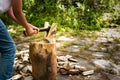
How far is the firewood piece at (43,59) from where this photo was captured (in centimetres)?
344

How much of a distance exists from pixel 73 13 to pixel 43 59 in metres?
3.56

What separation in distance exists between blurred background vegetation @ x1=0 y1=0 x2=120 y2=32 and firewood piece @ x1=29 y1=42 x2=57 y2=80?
2.88m

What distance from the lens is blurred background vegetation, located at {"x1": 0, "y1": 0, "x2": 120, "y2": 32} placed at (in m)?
6.63

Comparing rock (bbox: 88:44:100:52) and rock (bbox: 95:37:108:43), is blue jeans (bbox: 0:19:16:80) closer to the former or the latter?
rock (bbox: 88:44:100:52)

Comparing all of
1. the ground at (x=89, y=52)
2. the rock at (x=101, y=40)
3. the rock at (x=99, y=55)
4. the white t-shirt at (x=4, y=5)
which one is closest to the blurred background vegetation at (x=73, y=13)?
the ground at (x=89, y=52)

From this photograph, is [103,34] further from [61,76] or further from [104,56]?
[61,76]

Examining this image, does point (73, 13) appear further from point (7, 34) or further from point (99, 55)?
point (7, 34)

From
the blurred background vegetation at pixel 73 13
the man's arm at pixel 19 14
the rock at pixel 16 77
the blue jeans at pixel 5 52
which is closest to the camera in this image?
the man's arm at pixel 19 14

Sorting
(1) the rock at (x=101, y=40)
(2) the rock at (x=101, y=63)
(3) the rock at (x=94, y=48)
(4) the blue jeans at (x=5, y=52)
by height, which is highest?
(4) the blue jeans at (x=5, y=52)

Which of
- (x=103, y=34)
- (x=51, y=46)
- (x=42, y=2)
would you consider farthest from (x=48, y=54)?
(x=42, y=2)

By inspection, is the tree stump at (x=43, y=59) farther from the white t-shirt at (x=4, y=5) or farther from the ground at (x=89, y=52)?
the white t-shirt at (x=4, y=5)

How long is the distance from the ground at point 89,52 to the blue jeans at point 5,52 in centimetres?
78

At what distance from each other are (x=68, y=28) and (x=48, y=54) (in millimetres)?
3039

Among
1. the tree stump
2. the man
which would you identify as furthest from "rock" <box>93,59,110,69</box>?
the man
